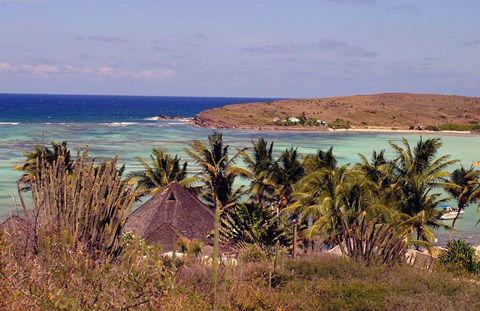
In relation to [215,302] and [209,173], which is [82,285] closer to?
[215,302]

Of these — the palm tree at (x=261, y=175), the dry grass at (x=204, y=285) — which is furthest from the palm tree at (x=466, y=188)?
the dry grass at (x=204, y=285)

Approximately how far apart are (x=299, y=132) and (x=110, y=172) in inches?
3680

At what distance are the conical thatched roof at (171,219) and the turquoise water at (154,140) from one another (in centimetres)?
2131

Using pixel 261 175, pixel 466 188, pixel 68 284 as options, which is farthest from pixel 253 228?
pixel 466 188

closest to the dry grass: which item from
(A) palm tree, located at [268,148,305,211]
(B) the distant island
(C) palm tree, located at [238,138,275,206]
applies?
(A) palm tree, located at [268,148,305,211]

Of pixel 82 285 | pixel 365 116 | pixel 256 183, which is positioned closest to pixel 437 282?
pixel 82 285

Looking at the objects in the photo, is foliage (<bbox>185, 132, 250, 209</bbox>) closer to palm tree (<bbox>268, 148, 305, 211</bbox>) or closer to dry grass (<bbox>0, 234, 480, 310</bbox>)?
palm tree (<bbox>268, 148, 305, 211</bbox>)

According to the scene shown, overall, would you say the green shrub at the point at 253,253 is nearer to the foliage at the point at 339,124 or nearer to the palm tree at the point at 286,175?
the palm tree at the point at 286,175

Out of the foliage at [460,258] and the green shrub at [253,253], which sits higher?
the green shrub at [253,253]

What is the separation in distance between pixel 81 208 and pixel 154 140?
71.9 metres

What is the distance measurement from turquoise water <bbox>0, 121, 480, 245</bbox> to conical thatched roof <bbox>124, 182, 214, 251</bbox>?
839 inches

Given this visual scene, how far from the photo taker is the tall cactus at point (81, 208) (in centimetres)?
1395

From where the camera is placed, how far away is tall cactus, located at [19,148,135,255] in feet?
45.8

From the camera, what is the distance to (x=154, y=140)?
85.6 m
